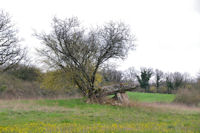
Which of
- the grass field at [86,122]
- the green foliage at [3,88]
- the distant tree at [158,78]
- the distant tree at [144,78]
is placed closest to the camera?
the grass field at [86,122]

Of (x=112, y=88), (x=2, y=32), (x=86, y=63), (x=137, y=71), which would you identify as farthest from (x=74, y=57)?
(x=137, y=71)

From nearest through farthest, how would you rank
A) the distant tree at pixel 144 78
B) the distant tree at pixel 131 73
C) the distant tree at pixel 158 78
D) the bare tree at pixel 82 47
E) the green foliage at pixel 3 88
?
the bare tree at pixel 82 47, the green foliage at pixel 3 88, the distant tree at pixel 144 78, the distant tree at pixel 158 78, the distant tree at pixel 131 73

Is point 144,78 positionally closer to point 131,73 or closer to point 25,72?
point 131,73

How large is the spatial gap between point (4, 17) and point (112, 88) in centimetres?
1922

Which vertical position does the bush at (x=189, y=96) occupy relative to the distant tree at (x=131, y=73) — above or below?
below

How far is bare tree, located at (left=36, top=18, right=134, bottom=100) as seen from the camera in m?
21.1

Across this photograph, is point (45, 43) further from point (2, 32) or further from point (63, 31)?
point (2, 32)

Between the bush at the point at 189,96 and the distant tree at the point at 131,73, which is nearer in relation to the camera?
the bush at the point at 189,96

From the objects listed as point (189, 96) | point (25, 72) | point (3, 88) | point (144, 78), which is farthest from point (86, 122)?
point (144, 78)

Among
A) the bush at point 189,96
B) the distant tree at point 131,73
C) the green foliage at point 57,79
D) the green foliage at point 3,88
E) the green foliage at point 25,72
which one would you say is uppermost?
the distant tree at point 131,73

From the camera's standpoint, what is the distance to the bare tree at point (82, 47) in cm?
2109

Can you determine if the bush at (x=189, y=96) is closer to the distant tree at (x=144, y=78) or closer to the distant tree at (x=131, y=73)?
the distant tree at (x=144, y=78)

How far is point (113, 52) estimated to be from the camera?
839 inches

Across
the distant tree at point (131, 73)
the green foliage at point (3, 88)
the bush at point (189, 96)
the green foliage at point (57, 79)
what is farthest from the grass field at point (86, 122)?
the distant tree at point (131, 73)
